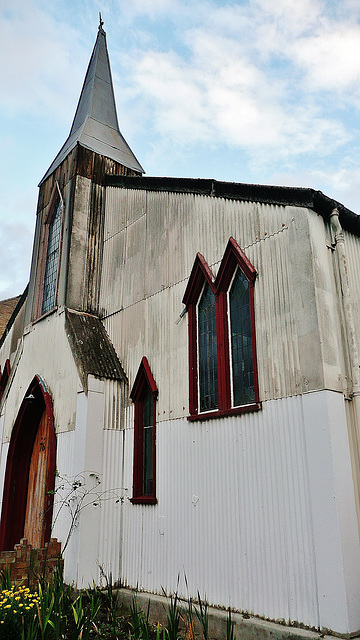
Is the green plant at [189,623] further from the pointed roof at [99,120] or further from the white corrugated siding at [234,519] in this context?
the pointed roof at [99,120]

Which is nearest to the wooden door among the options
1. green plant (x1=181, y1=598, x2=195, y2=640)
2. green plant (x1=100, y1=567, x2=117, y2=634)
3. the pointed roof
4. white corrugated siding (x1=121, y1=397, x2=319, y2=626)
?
green plant (x1=100, y1=567, x2=117, y2=634)

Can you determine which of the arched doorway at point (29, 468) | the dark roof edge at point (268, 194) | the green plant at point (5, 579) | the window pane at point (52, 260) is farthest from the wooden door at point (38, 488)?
the dark roof edge at point (268, 194)

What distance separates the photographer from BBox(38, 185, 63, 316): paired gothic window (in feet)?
45.3

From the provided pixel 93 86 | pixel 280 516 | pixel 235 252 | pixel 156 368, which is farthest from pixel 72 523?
pixel 93 86

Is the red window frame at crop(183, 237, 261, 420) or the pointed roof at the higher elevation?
the pointed roof

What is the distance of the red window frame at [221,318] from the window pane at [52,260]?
5.01 metres

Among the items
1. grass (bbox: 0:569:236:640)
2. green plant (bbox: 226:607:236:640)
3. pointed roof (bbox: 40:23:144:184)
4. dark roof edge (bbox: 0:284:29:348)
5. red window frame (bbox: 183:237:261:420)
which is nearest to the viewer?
green plant (bbox: 226:607:236:640)

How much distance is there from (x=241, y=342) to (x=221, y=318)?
2.05 ft

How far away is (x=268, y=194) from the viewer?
28.0 feet

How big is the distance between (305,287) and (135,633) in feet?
18.5

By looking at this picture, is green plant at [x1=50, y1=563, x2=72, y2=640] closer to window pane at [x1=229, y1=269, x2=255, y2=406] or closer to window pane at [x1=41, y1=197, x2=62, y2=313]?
window pane at [x1=229, y1=269, x2=255, y2=406]

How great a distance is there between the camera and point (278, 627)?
6.82 meters

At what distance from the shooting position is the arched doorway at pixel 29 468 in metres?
12.2

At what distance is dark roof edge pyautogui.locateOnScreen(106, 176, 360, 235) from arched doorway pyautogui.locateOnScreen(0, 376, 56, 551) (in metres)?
5.85
